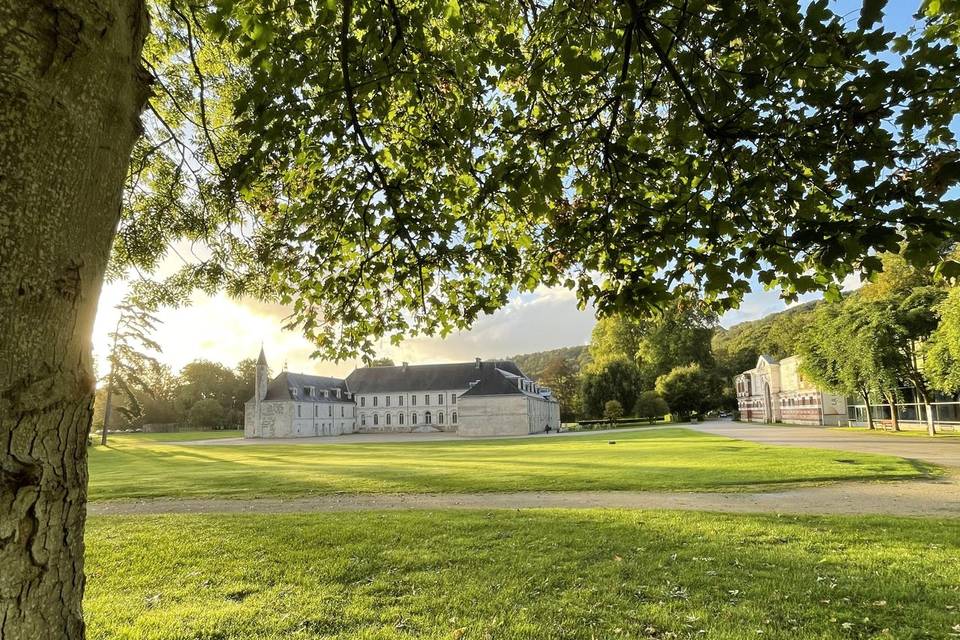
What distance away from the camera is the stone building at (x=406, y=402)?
61375 millimetres

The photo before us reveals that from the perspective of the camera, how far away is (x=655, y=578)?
19.5 feet

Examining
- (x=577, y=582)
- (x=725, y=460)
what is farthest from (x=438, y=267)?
(x=725, y=460)

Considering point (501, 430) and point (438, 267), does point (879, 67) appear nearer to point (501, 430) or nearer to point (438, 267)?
point (438, 267)

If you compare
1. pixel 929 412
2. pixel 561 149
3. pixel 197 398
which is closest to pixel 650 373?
pixel 929 412

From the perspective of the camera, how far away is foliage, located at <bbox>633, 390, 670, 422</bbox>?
64.1 meters

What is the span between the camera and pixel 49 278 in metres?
1.76

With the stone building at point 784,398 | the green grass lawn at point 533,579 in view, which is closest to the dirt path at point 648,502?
the green grass lawn at point 533,579

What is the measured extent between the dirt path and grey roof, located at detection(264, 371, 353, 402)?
2207 inches

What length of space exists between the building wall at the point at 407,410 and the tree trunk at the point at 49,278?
238ft

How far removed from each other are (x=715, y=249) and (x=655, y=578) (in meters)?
3.53

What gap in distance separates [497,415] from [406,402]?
2031 cm

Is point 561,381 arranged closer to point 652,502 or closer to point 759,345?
point 759,345

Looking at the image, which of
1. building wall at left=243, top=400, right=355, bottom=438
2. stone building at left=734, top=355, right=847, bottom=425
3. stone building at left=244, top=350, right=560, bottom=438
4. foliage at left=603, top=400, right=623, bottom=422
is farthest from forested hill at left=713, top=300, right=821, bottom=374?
building wall at left=243, top=400, right=355, bottom=438

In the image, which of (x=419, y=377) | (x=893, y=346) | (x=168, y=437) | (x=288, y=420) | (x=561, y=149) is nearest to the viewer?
(x=561, y=149)
